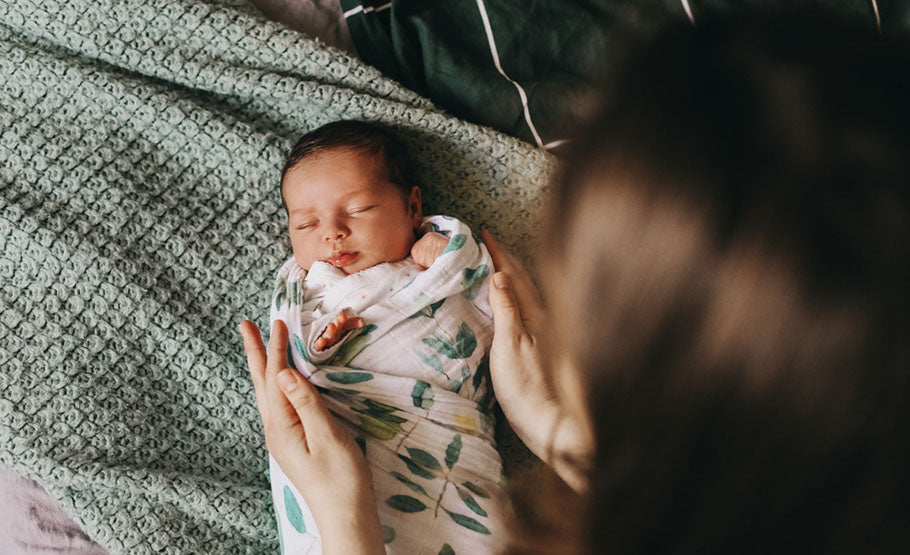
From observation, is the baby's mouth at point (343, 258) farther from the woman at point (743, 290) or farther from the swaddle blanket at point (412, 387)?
the woman at point (743, 290)

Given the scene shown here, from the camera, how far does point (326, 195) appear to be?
3.74 ft

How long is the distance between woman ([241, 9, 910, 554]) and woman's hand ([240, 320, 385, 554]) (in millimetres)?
361

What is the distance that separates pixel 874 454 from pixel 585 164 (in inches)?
13.1

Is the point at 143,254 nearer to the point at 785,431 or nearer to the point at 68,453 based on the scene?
the point at 68,453

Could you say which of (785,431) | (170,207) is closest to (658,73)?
(785,431)

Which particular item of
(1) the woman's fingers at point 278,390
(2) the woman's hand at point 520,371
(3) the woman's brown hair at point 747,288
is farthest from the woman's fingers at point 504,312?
(3) the woman's brown hair at point 747,288

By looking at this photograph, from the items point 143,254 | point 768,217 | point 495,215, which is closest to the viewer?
point 768,217

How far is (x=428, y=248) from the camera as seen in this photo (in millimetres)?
1183

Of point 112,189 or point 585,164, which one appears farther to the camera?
point 112,189

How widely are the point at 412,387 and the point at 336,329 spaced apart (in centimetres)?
15

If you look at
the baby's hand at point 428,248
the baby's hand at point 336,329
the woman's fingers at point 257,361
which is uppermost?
the baby's hand at point 428,248

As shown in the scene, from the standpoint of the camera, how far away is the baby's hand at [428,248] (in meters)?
1.18

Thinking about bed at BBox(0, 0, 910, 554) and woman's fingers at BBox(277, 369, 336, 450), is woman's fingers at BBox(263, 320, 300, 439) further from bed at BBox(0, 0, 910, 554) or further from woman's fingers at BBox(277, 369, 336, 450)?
bed at BBox(0, 0, 910, 554)

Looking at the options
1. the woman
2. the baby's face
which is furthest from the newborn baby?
the woman
